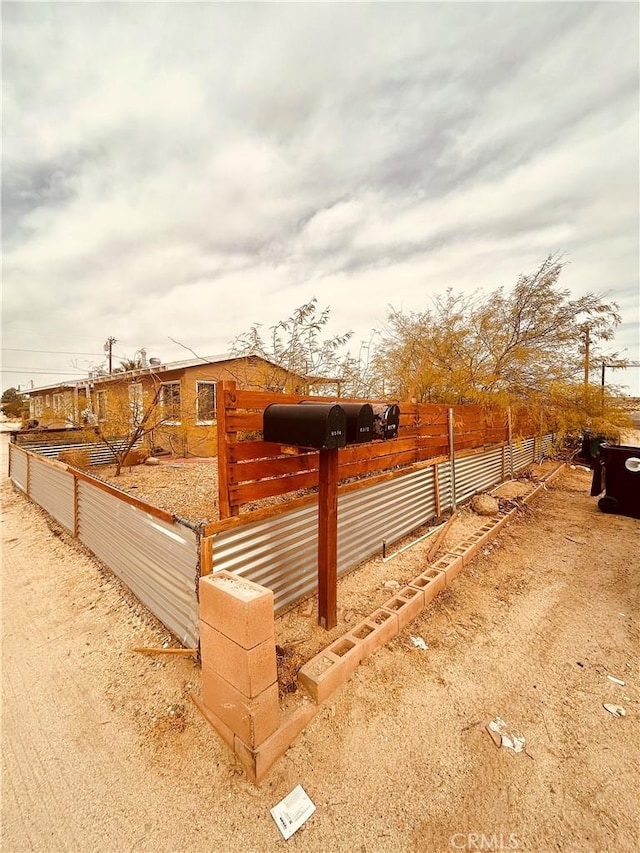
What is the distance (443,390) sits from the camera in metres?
7.61

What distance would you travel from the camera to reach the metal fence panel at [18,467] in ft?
23.5

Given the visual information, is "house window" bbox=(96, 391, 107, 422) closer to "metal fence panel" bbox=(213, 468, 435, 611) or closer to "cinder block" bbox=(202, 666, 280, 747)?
"metal fence panel" bbox=(213, 468, 435, 611)

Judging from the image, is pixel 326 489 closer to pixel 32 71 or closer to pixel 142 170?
pixel 32 71

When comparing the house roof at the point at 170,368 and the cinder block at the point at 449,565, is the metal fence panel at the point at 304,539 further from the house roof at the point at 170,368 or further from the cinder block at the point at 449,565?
the house roof at the point at 170,368

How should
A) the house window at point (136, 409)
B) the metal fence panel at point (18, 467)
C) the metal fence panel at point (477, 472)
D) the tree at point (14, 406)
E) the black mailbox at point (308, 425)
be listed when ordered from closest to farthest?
the black mailbox at point (308, 425) → the metal fence panel at point (477, 472) → the metal fence panel at point (18, 467) → the house window at point (136, 409) → the tree at point (14, 406)

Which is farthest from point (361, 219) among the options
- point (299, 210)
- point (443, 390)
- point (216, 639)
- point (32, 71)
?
point (216, 639)

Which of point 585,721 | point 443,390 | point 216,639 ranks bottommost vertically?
point 585,721

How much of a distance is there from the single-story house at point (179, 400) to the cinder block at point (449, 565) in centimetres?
337

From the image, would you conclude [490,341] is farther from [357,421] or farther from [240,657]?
[240,657]

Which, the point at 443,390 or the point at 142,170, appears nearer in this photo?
the point at 142,170

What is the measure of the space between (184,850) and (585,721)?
2.35m

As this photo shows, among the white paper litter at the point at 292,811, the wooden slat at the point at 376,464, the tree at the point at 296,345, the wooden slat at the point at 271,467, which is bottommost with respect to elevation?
the white paper litter at the point at 292,811

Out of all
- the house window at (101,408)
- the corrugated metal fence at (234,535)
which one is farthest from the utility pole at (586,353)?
the house window at (101,408)

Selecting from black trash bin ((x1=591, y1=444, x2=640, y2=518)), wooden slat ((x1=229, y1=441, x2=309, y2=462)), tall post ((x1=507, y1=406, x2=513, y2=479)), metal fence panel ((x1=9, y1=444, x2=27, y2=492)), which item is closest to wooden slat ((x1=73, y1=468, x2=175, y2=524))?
wooden slat ((x1=229, y1=441, x2=309, y2=462))
